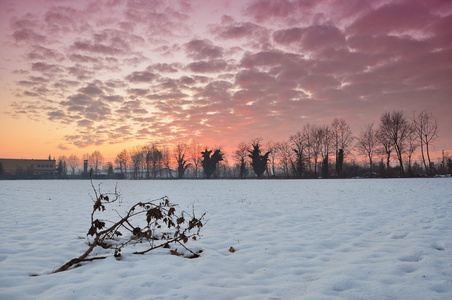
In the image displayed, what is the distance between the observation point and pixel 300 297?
316 centimetres

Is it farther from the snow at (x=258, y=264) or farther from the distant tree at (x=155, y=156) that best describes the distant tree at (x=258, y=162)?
the snow at (x=258, y=264)

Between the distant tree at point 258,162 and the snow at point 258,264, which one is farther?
the distant tree at point 258,162

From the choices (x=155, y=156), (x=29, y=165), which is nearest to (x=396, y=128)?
(x=155, y=156)

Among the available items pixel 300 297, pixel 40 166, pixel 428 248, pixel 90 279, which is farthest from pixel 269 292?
pixel 40 166

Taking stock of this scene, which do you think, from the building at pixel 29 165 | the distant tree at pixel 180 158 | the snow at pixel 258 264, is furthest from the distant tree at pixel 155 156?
the snow at pixel 258 264

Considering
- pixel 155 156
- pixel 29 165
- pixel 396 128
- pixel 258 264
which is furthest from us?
pixel 29 165

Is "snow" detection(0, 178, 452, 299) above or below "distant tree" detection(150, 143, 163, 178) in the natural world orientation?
below

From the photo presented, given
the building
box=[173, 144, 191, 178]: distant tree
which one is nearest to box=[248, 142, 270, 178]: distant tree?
box=[173, 144, 191, 178]: distant tree

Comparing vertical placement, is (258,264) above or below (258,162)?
below

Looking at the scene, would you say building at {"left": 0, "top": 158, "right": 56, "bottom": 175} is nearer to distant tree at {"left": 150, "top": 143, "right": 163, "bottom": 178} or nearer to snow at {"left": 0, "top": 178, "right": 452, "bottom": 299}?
distant tree at {"left": 150, "top": 143, "right": 163, "bottom": 178}

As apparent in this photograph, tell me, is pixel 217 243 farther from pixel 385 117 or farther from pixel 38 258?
pixel 385 117

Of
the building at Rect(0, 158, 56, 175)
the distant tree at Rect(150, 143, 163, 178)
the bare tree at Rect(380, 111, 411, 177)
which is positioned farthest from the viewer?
the building at Rect(0, 158, 56, 175)

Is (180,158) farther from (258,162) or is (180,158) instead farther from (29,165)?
(29,165)

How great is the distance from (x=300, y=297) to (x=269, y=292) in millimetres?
414
